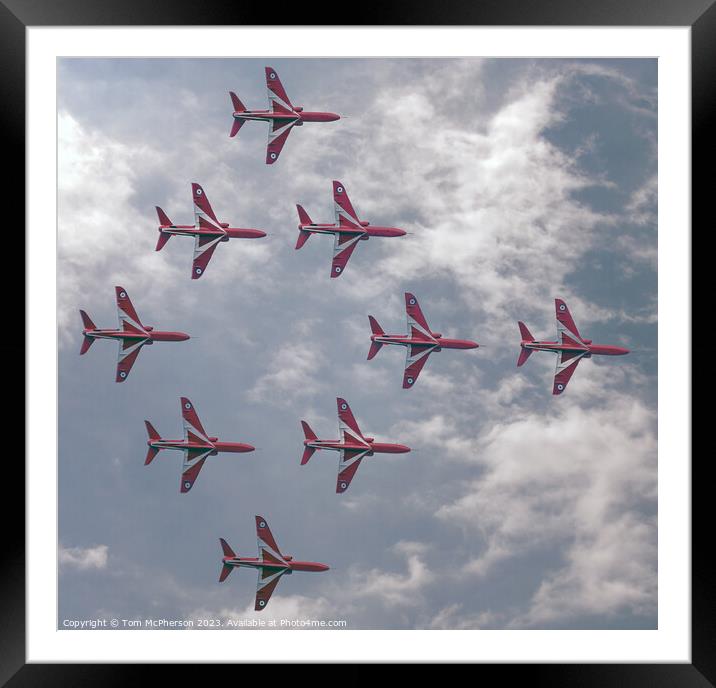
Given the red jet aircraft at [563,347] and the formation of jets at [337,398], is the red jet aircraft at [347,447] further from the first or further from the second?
the red jet aircraft at [563,347]

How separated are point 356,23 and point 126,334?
10.8 feet

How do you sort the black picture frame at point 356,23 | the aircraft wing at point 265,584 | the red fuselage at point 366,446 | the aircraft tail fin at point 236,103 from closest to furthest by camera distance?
1. the black picture frame at point 356,23
2. the aircraft wing at point 265,584
3. the red fuselage at point 366,446
4. the aircraft tail fin at point 236,103

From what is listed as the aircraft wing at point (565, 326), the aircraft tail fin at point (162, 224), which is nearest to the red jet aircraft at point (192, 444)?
the aircraft tail fin at point (162, 224)

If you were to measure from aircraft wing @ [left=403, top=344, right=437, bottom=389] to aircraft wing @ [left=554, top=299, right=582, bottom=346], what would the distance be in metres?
1.13

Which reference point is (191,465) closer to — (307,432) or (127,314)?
(307,432)

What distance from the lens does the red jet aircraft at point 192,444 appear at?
256 inches

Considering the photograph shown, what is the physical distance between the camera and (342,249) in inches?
264

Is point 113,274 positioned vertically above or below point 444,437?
above

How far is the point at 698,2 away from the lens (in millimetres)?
5551

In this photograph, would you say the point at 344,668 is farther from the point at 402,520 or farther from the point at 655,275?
the point at 655,275

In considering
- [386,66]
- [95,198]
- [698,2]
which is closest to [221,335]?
[95,198]

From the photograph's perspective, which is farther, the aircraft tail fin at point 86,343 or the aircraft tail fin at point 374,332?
the aircraft tail fin at point 374,332

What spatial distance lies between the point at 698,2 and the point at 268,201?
3826 millimetres

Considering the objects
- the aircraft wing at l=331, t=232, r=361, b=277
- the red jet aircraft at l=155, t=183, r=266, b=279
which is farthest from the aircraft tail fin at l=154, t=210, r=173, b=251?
the aircraft wing at l=331, t=232, r=361, b=277
